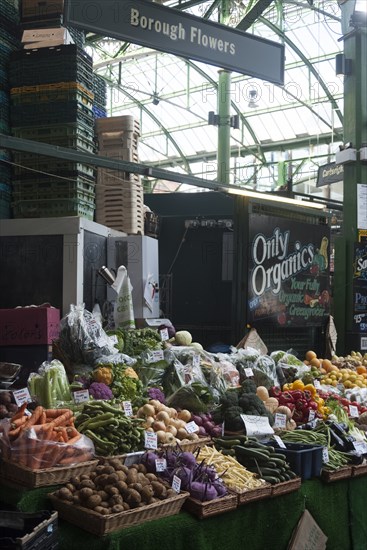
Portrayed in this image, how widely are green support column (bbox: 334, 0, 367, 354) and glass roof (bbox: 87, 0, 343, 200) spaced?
29.0ft

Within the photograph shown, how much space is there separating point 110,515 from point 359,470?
203 centimetres

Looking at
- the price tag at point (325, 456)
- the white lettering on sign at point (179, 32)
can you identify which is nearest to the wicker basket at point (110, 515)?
the price tag at point (325, 456)

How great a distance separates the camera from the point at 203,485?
3.36m

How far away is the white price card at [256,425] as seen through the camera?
4238mm

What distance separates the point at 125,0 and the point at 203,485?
277 cm

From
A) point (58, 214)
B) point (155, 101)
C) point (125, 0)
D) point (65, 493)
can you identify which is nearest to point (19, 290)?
point (58, 214)

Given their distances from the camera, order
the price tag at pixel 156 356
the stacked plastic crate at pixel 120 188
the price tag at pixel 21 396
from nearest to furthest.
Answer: the price tag at pixel 21 396
the price tag at pixel 156 356
the stacked plastic crate at pixel 120 188

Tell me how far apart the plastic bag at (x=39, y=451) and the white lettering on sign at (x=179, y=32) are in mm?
2408

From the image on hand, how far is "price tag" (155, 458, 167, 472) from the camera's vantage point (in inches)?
136

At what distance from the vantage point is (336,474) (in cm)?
413

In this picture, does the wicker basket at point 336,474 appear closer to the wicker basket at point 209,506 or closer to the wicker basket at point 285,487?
the wicker basket at point 285,487

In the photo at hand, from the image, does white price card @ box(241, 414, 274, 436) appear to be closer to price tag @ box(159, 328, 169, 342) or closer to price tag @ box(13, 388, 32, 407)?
price tag @ box(13, 388, 32, 407)

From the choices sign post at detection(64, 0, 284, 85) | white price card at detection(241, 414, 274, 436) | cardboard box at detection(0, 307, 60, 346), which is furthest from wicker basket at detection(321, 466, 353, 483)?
sign post at detection(64, 0, 284, 85)

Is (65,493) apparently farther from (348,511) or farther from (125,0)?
→ (125,0)
